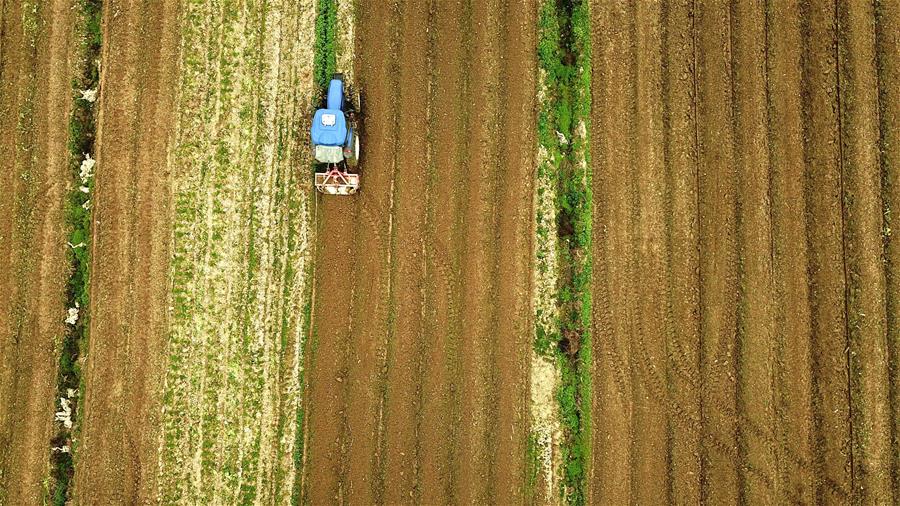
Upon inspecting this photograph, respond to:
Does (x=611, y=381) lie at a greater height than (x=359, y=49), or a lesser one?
lesser

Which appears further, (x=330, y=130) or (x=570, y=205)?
(x=570, y=205)

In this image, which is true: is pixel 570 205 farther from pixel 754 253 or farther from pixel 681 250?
pixel 754 253

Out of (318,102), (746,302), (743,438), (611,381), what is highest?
(318,102)

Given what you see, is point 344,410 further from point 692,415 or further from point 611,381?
point 692,415

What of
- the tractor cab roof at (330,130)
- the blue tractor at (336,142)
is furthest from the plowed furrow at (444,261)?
the tractor cab roof at (330,130)

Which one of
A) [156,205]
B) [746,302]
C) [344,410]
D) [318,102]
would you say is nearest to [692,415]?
[746,302]

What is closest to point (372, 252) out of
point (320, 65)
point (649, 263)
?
point (320, 65)

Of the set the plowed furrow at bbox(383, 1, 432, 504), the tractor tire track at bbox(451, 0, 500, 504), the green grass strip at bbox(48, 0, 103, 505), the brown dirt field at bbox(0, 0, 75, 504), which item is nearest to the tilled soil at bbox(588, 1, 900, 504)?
the tractor tire track at bbox(451, 0, 500, 504)
